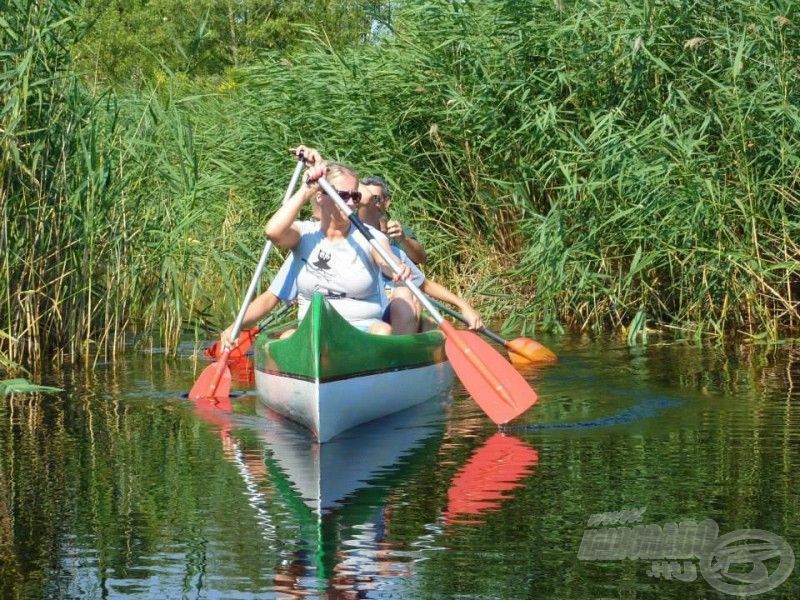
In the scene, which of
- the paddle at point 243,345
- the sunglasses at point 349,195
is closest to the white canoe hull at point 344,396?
the sunglasses at point 349,195

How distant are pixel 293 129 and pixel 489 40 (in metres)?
1.95

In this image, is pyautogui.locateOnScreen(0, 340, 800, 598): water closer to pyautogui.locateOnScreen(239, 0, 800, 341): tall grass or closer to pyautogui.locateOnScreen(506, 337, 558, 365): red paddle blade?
pyautogui.locateOnScreen(506, 337, 558, 365): red paddle blade

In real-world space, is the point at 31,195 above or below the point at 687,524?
above

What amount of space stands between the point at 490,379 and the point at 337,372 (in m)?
0.86

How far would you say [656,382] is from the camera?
322 inches

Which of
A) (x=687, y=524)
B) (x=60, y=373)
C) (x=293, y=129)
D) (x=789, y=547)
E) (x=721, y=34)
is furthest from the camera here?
(x=293, y=129)

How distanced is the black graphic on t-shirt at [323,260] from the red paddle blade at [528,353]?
2.15 m

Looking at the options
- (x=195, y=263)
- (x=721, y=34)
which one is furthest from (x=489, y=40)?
(x=195, y=263)

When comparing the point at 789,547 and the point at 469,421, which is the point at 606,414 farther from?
the point at 789,547

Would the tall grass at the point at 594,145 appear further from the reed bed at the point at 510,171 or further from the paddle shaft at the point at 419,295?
the paddle shaft at the point at 419,295

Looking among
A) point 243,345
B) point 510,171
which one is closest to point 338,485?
point 243,345

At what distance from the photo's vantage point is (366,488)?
217 inches

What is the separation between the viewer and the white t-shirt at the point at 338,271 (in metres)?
7.39

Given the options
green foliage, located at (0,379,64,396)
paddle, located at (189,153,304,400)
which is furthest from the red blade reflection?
green foliage, located at (0,379,64,396)
